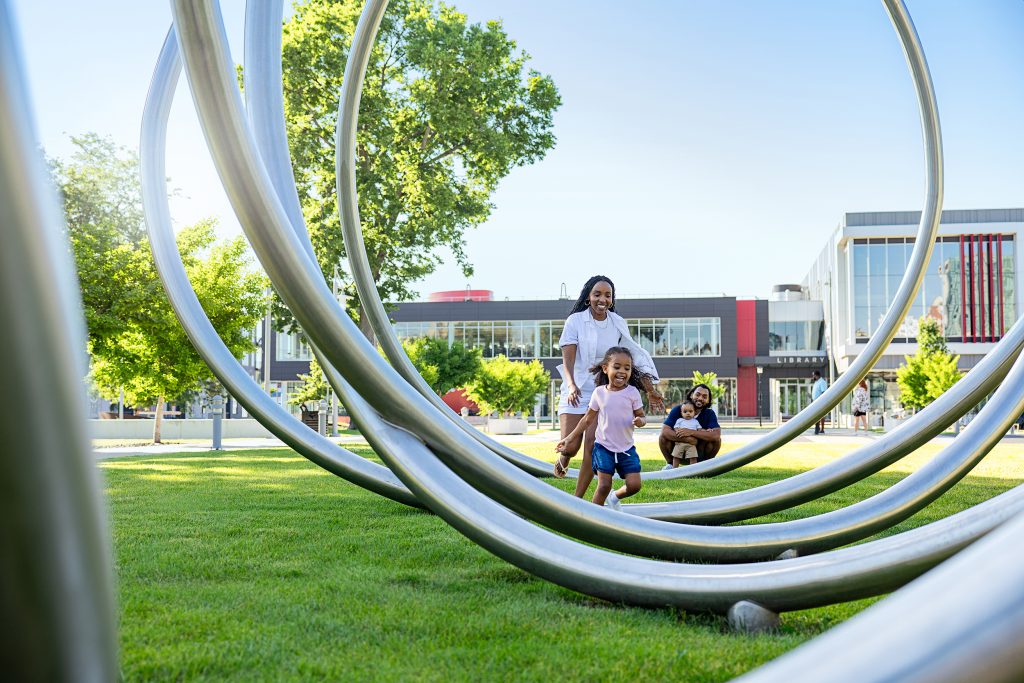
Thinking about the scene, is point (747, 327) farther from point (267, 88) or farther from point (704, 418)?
point (267, 88)

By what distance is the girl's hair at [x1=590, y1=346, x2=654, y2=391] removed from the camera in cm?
565

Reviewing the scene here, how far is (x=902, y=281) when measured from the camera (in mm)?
6547

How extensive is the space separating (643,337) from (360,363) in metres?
55.4

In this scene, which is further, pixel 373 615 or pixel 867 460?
pixel 867 460

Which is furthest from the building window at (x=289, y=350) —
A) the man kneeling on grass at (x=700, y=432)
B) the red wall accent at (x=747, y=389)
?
the man kneeling on grass at (x=700, y=432)

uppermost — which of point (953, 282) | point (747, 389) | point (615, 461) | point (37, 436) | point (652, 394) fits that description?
point (953, 282)

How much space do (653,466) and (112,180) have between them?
1512 cm

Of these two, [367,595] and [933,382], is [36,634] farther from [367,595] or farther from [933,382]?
[933,382]

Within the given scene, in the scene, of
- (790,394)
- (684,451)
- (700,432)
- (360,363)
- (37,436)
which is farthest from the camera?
(790,394)

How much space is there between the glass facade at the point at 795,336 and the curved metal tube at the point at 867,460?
177 feet

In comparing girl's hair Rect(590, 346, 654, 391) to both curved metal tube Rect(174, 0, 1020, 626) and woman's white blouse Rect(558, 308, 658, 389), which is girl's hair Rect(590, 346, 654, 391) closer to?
woman's white blouse Rect(558, 308, 658, 389)

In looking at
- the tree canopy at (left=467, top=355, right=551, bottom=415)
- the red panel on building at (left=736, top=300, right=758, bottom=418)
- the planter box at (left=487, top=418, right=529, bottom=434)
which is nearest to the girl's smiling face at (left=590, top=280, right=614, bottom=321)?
the planter box at (left=487, top=418, right=529, bottom=434)

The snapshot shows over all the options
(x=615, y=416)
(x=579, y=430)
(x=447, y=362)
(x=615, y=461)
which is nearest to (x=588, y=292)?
(x=579, y=430)

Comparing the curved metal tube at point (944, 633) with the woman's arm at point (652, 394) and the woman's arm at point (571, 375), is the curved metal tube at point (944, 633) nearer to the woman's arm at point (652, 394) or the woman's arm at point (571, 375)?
the woman's arm at point (652, 394)
